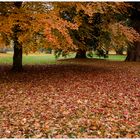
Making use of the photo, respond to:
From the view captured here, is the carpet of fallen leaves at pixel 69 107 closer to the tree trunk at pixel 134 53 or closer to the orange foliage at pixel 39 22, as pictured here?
the orange foliage at pixel 39 22

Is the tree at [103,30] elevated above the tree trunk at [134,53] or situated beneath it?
elevated above

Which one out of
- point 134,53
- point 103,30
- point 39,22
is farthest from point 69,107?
point 134,53

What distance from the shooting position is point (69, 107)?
1066cm

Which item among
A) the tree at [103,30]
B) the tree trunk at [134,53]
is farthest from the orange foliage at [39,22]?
the tree trunk at [134,53]

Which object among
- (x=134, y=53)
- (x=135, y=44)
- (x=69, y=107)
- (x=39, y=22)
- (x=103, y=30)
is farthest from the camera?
(x=134, y=53)

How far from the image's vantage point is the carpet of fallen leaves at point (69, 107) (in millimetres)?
8188

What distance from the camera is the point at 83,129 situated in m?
8.35

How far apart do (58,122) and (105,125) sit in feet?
3.68

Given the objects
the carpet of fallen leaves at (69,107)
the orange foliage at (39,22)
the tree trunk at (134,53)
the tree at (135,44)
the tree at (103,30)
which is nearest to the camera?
the carpet of fallen leaves at (69,107)

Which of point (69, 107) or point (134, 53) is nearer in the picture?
point (69, 107)

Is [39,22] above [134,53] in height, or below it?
above

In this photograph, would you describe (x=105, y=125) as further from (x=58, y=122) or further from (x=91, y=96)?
(x=91, y=96)

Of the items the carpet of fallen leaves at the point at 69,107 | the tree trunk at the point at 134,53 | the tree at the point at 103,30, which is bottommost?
the carpet of fallen leaves at the point at 69,107

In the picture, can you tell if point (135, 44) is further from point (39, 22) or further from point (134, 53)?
point (39, 22)
